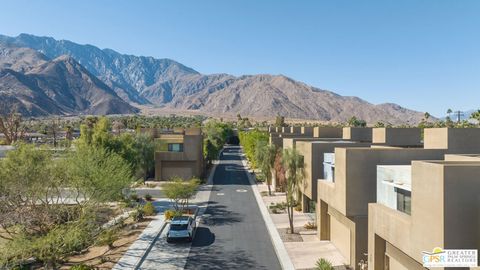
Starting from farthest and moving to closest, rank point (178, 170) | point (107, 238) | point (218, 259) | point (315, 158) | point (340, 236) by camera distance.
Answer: point (178, 170) → point (315, 158) → point (107, 238) → point (340, 236) → point (218, 259)

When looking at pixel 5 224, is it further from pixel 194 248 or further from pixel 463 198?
pixel 463 198

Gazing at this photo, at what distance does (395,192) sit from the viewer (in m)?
16.0

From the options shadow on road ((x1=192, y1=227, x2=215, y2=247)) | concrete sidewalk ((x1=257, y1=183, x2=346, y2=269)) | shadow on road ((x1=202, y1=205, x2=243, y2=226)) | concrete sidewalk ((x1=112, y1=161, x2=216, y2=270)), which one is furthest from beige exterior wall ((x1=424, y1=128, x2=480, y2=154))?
concrete sidewalk ((x1=112, y1=161, x2=216, y2=270))

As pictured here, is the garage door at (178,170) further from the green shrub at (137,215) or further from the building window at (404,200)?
the building window at (404,200)

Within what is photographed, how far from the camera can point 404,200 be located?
1528cm

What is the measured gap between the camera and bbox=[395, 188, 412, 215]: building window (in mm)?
14891

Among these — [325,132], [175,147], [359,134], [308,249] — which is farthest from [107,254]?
[325,132]

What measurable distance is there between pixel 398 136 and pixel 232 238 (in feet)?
53.6

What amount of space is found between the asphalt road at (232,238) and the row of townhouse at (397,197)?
4.42 meters

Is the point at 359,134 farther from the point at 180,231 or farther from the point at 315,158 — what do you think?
the point at 180,231

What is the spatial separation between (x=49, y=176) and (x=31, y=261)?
486 cm

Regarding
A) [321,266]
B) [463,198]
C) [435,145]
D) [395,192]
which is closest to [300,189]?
[435,145]

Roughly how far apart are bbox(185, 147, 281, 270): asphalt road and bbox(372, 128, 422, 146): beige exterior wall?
40.1 ft

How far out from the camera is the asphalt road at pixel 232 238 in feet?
70.8
